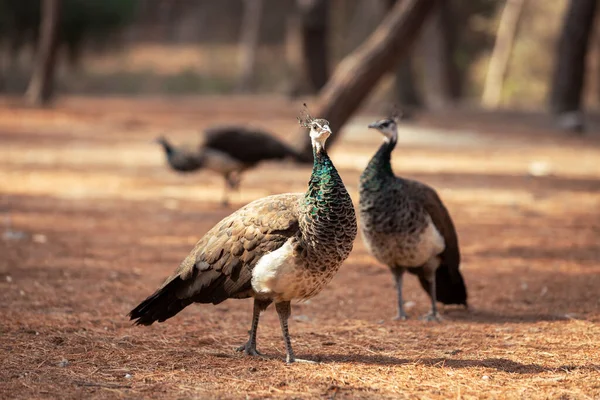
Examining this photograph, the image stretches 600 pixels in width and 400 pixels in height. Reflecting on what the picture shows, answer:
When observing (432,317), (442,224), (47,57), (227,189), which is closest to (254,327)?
(432,317)

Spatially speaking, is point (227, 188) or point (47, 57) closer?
point (227, 188)

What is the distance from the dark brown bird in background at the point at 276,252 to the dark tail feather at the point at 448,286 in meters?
1.80

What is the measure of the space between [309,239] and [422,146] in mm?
12541

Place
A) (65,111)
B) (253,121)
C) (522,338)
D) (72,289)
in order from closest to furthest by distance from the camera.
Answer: (522,338) < (72,289) < (253,121) < (65,111)

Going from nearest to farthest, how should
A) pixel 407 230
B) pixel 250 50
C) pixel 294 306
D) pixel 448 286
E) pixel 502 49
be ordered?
pixel 407 230 → pixel 448 286 → pixel 294 306 → pixel 250 50 → pixel 502 49

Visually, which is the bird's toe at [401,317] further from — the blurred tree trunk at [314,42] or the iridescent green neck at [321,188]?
the blurred tree trunk at [314,42]

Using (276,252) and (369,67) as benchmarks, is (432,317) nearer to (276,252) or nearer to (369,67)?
(276,252)

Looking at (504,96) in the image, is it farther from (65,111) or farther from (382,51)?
(382,51)

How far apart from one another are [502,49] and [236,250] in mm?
29846

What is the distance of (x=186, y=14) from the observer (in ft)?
126

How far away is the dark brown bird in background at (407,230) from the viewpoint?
20.3 feet

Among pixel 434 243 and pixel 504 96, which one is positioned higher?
pixel 504 96

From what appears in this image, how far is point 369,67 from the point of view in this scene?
13.3 meters

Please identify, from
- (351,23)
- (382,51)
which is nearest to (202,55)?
(351,23)
